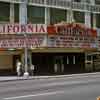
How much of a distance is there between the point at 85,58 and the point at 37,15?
879cm

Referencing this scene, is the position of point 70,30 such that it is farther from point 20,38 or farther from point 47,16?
point 20,38

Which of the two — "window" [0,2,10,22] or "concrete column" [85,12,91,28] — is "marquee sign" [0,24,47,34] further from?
"concrete column" [85,12,91,28]

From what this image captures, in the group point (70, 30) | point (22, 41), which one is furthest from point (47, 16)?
point (22, 41)

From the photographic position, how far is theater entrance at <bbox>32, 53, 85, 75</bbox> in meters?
45.0

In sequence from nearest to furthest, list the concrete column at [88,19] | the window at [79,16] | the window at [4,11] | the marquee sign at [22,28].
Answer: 1. the marquee sign at [22,28]
2. the window at [4,11]
3. the window at [79,16]
4. the concrete column at [88,19]

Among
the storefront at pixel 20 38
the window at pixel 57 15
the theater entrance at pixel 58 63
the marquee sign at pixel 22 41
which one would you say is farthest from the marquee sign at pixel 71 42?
the window at pixel 57 15

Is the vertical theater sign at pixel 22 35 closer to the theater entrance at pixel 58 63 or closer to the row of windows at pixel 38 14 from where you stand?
the row of windows at pixel 38 14

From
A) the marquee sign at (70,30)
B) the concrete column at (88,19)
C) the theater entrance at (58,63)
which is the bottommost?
the theater entrance at (58,63)

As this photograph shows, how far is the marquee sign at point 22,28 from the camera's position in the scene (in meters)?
40.8

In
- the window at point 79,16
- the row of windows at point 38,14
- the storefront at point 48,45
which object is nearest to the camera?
the storefront at point 48,45

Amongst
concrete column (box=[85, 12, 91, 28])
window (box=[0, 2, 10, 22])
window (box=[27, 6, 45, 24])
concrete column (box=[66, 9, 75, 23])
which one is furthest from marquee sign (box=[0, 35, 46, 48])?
concrete column (box=[85, 12, 91, 28])

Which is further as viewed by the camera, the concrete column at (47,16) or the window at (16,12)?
the concrete column at (47,16)

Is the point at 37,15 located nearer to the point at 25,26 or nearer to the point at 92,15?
the point at 25,26

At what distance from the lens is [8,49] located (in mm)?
41625
